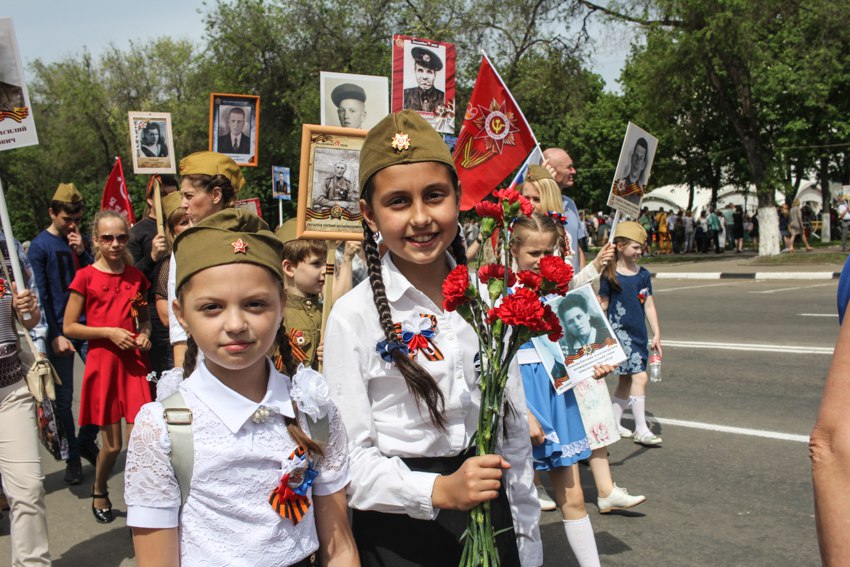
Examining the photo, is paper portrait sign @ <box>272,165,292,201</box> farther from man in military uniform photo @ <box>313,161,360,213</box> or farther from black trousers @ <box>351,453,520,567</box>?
black trousers @ <box>351,453,520,567</box>

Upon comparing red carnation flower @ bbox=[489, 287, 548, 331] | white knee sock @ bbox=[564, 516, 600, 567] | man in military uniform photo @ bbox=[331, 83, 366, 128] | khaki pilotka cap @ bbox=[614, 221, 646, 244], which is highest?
man in military uniform photo @ bbox=[331, 83, 366, 128]

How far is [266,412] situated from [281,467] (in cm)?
15

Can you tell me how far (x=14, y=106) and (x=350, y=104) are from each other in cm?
214

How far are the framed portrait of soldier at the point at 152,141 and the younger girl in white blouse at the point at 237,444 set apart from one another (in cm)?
542

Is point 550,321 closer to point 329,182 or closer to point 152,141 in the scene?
point 329,182

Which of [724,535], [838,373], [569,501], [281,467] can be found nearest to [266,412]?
[281,467]

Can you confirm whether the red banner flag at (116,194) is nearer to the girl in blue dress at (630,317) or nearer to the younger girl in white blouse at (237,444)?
the girl in blue dress at (630,317)

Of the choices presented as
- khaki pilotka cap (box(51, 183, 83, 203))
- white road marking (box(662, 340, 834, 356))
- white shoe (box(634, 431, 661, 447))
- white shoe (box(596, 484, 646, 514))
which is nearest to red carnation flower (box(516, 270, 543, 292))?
white shoe (box(596, 484, 646, 514))

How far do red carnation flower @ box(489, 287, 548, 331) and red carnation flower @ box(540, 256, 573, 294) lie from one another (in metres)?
0.08

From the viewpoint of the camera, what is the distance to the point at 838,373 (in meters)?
1.45

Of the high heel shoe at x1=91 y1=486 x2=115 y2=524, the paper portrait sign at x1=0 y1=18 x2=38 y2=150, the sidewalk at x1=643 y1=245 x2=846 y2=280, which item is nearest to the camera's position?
the paper portrait sign at x1=0 y1=18 x2=38 y2=150

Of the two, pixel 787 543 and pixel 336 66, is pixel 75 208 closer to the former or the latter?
pixel 787 543

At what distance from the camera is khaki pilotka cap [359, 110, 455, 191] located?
2.34 meters

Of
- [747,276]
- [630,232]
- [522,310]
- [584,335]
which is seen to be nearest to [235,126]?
[630,232]
